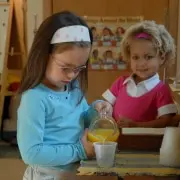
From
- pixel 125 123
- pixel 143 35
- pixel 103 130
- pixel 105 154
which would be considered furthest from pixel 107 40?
pixel 105 154

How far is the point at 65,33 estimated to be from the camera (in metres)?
1.23

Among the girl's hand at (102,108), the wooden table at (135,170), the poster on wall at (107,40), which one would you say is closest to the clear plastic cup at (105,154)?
the wooden table at (135,170)

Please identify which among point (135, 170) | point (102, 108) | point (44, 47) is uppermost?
point (44, 47)

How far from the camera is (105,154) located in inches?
46.0

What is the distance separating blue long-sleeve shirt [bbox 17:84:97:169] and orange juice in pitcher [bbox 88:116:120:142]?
5 cm

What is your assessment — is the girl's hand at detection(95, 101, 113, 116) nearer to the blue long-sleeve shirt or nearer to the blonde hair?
the blue long-sleeve shirt

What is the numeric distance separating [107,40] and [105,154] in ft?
9.62

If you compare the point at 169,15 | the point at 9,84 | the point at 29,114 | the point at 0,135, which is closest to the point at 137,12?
the point at 169,15

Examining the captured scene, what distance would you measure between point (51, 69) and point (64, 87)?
0.13 meters

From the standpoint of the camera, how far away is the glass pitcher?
1.26 metres

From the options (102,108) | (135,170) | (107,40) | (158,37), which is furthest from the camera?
(107,40)

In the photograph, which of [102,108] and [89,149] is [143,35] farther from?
[89,149]

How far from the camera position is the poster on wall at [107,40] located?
398cm

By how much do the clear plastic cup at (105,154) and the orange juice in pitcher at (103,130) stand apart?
0.07m
